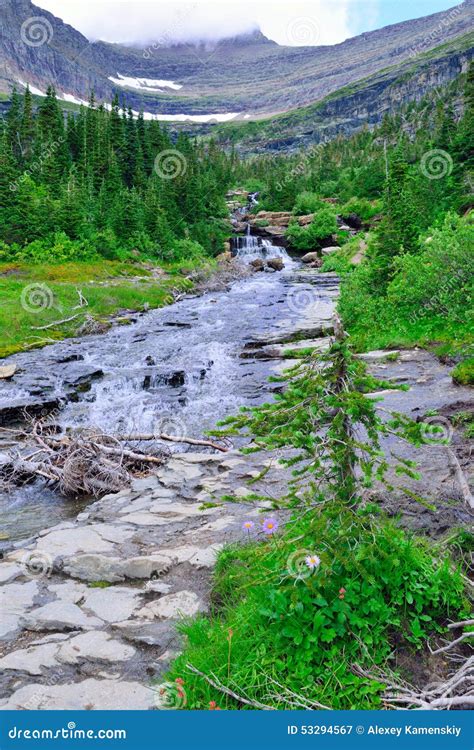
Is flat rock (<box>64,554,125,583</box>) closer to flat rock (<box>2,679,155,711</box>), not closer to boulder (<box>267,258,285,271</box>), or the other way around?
flat rock (<box>2,679,155,711</box>)

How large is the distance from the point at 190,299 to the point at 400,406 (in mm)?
25611

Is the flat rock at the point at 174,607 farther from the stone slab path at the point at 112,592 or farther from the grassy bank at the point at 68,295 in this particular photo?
the grassy bank at the point at 68,295

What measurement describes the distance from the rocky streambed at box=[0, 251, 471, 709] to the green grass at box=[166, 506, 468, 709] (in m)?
0.57

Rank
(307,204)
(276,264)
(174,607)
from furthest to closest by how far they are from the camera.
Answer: (307,204) → (276,264) → (174,607)

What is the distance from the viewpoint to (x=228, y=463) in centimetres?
944

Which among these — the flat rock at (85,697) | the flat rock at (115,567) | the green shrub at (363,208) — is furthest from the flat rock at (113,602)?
the green shrub at (363,208)

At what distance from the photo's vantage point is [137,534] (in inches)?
273

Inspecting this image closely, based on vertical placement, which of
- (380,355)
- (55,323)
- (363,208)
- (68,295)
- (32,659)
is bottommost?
(32,659)

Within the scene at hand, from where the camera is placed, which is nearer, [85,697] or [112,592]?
[85,697]

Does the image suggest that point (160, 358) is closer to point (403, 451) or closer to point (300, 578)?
point (403, 451)

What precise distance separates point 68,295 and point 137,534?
2491 cm

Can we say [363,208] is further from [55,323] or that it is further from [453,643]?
[453,643]

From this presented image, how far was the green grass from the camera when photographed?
3545 millimetres

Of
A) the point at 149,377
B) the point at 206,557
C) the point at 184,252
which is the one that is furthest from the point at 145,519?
the point at 184,252
